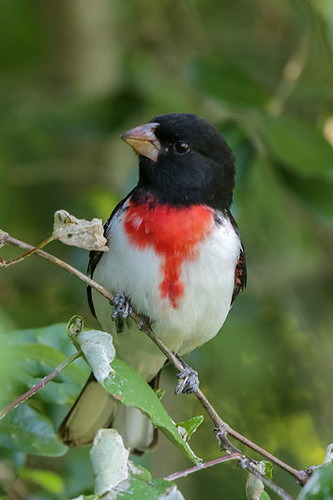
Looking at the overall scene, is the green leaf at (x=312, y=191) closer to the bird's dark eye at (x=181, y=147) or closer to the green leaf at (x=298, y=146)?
the green leaf at (x=298, y=146)

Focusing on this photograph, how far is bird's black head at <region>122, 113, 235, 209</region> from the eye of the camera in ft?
10.7

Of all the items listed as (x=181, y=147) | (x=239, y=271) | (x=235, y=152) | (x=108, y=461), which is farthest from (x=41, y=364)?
(x=235, y=152)

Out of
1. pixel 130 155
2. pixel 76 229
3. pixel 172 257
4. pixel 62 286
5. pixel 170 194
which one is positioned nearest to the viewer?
pixel 76 229

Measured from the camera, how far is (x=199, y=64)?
4.29m

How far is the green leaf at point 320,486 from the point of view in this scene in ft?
6.16

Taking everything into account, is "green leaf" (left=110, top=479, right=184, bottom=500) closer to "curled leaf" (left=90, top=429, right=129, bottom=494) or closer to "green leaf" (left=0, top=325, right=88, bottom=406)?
"curled leaf" (left=90, top=429, right=129, bottom=494)

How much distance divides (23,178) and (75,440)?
215cm

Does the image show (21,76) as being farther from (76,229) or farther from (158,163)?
(76,229)

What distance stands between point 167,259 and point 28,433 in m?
0.73

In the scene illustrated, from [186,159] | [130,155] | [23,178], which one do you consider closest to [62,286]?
[23,178]

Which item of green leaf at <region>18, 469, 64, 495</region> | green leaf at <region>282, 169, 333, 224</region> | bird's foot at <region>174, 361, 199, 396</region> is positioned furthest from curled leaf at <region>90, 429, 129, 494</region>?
green leaf at <region>282, 169, 333, 224</region>

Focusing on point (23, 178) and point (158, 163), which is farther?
point (23, 178)

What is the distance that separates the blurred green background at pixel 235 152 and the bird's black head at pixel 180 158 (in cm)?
40

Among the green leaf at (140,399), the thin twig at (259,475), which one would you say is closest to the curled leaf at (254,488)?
the thin twig at (259,475)
